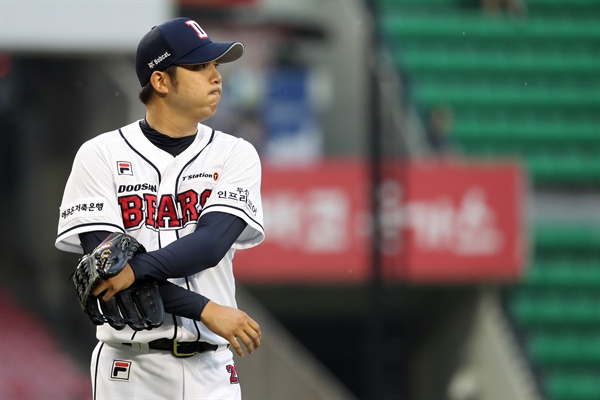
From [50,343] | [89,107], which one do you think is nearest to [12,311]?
[50,343]

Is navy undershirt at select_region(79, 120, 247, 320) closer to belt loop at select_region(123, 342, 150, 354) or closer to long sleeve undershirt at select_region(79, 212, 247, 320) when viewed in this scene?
long sleeve undershirt at select_region(79, 212, 247, 320)

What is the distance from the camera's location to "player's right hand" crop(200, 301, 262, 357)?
326cm

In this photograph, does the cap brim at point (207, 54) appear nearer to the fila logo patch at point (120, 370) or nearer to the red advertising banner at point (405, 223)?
the fila logo patch at point (120, 370)

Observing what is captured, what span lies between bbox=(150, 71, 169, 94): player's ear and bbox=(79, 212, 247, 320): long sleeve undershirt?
0.43 meters

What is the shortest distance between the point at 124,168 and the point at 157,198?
5.3 inches

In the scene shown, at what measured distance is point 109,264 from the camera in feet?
10.3

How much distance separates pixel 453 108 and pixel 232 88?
282cm

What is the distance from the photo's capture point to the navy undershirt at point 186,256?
10.6ft

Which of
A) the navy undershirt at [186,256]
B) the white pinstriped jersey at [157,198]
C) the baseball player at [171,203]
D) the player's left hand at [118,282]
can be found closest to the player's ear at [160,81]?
the baseball player at [171,203]

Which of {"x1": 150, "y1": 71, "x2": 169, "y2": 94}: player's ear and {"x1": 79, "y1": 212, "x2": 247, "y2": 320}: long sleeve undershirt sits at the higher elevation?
{"x1": 150, "y1": 71, "x2": 169, "y2": 94}: player's ear

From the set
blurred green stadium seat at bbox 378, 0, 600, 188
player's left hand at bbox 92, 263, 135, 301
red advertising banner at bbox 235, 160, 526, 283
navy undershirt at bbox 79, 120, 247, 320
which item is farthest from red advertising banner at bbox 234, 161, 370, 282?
player's left hand at bbox 92, 263, 135, 301

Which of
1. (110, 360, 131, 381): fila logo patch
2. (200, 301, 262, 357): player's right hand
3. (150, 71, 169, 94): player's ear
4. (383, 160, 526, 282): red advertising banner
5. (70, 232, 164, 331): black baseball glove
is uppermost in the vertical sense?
(150, 71, 169, 94): player's ear

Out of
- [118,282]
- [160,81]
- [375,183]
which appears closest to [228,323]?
[118,282]

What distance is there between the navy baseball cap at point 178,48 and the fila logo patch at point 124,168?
287mm
